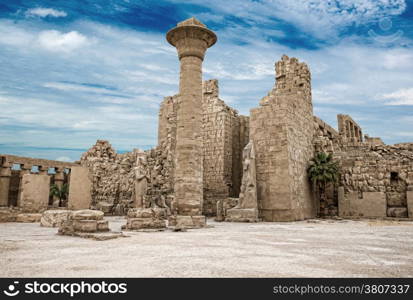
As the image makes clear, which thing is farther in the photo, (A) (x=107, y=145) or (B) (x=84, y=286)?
(A) (x=107, y=145)

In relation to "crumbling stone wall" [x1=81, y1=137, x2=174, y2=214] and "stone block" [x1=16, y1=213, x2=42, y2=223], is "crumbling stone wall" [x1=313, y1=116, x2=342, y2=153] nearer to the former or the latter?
"crumbling stone wall" [x1=81, y1=137, x2=174, y2=214]

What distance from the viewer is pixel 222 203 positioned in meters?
14.2

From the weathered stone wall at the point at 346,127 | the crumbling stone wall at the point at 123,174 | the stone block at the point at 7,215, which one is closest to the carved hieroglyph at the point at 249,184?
the crumbling stone wall at the point at 123,174

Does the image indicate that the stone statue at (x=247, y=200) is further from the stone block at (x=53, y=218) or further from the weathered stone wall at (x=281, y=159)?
the stone block at (x=53, y=218)

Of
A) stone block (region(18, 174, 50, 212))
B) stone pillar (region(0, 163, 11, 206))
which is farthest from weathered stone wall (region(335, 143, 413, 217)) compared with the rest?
stone pillar (region(0, 163, 11, 206))

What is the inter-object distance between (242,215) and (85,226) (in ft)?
23.0

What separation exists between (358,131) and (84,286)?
29.1 metres

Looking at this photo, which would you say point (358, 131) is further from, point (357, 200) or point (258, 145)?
point (258, 145)

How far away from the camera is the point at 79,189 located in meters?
17.9

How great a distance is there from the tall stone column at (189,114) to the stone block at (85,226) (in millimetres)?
3897

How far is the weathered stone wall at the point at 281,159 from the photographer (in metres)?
13.3

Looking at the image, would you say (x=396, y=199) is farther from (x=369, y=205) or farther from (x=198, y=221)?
(x=198, y=221)

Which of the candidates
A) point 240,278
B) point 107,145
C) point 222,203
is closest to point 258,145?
point 222,203

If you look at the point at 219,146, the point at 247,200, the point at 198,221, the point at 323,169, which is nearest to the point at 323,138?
the point at 323,169
